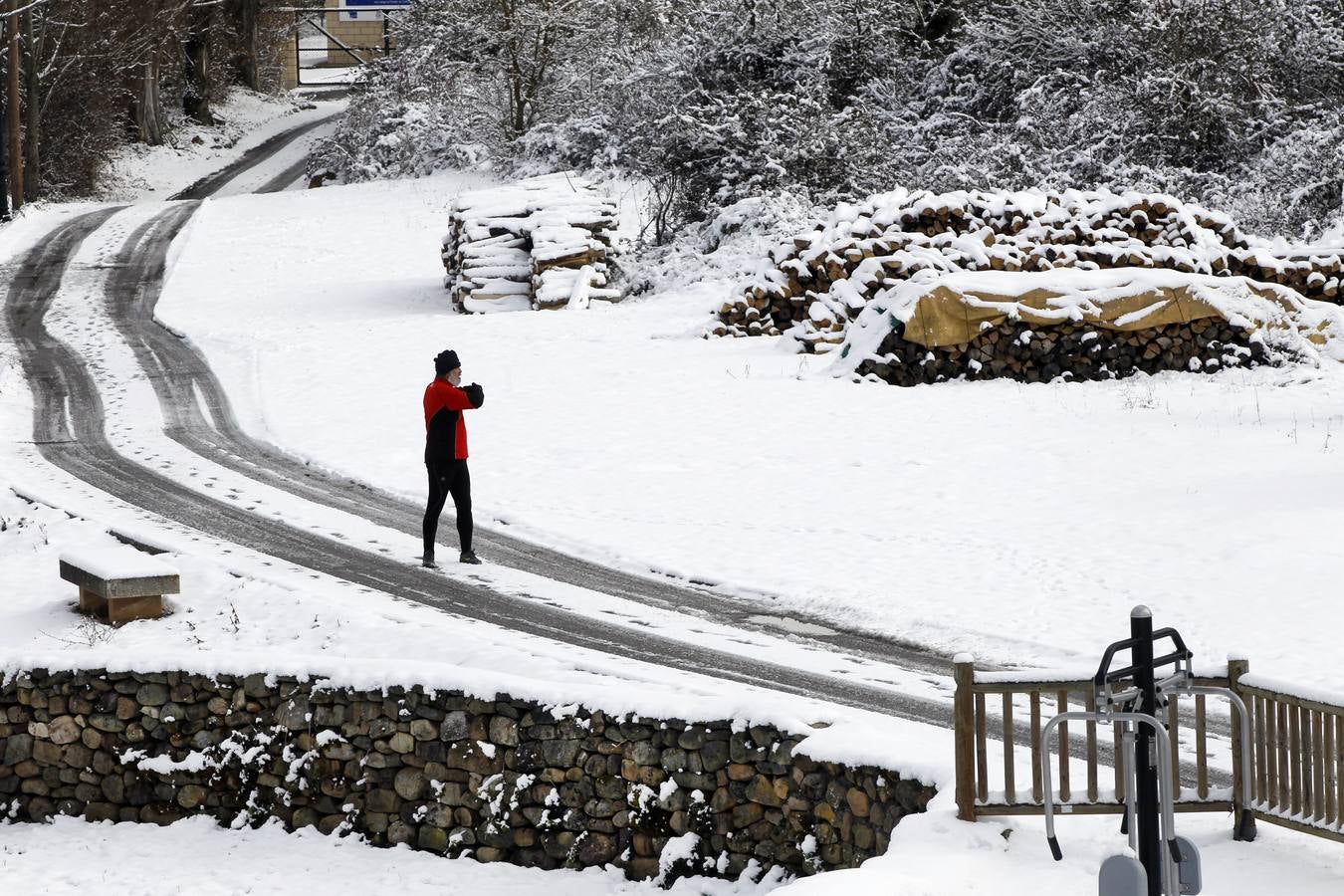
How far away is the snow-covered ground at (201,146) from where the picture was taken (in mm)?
43500

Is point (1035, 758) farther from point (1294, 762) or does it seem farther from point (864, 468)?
point (864, 468)

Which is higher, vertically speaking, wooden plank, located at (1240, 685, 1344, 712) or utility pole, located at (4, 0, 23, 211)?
utility pole, located at (4, 0, 23, 211)

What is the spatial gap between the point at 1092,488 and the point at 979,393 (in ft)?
13.5

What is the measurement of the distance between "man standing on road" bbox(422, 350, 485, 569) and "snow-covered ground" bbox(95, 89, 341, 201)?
3217 centimetres

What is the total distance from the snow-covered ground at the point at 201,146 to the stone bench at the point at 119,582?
31.5 m

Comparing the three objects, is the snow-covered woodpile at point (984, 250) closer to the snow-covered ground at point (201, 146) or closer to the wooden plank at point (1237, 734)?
the wooden plank at point (1237, 734)

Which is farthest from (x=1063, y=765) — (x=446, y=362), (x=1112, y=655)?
(x=446, y=362)

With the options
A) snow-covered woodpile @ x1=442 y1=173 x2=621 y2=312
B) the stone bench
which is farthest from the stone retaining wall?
snow-covered woodpile @ x1=442 y1=173 x2=621 y2=312

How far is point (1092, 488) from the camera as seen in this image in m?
13.4

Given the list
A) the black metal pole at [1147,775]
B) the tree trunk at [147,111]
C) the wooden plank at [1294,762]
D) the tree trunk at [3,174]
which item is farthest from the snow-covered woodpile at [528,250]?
the tree trunk at [147,111]

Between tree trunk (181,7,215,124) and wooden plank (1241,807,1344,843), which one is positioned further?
tree trunk (181,7,215,124)

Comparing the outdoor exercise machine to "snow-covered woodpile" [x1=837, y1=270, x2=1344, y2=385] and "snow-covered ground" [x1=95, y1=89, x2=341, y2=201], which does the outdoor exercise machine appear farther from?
"snow-covered ground" [x1=95, y1=89, x2=341, y2=201]

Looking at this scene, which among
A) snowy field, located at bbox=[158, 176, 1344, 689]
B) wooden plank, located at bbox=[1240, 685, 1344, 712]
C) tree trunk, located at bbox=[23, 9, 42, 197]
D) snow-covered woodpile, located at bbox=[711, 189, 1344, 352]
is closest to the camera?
wooden plank, located at bbox=[1240, 685, 1344, 712]

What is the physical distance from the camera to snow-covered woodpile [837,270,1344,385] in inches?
707
